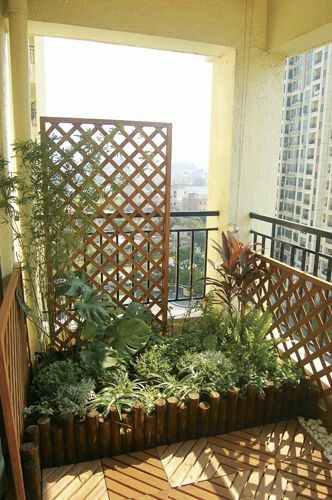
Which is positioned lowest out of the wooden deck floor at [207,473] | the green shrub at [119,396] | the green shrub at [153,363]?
the wooden deck floor at [207,473]

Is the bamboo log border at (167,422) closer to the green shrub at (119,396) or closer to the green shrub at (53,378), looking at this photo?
the green shrub at (119,396)

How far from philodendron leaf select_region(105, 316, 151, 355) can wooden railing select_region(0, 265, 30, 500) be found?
628 millimetres

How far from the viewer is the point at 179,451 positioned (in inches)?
85.4

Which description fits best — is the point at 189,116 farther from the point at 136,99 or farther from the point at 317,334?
the point at 317,334

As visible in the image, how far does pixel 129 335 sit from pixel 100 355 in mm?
270

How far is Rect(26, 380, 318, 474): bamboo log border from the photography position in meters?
2.02

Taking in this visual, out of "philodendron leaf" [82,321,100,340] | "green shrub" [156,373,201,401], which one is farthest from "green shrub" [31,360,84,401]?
"green shrub" [156,373,201,401]

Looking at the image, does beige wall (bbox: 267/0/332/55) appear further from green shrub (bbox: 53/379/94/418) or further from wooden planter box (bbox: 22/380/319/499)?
green shrub (bbox: 53/379/94/418)

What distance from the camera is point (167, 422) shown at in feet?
7.20

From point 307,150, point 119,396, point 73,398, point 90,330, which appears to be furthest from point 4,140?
point 307,150

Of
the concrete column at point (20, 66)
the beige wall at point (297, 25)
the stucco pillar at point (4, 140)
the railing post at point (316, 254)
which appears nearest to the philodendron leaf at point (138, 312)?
the stucco pillar at point (4, 140)

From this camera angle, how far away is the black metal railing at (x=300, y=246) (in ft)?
8.53

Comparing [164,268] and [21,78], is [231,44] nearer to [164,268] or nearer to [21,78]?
[21,78]

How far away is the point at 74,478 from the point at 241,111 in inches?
123
